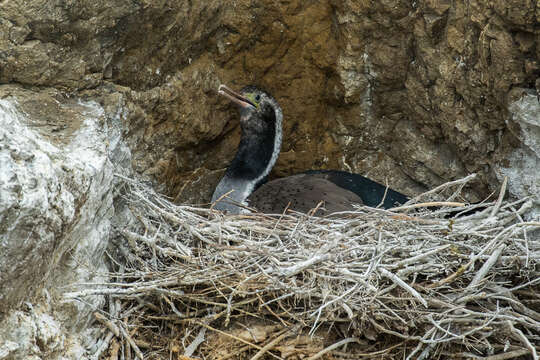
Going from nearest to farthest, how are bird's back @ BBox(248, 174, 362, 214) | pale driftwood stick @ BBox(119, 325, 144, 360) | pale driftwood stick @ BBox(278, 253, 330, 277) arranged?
1. pale driftwood stick @ BBox(278, 253, 330, 277)
2. pale driftwood stick @ BBox(119, 325, 144, 360)
3. bird's back @ BBox(248, 174, 362, 214)

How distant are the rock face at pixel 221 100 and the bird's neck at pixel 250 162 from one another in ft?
0.71

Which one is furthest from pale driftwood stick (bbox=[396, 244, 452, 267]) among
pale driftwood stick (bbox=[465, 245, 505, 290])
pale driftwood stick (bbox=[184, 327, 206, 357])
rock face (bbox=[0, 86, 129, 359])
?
rock face (bbox=[0, 86, 129, 359])

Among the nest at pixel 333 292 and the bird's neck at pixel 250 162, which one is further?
the bird's neck at pixel 250 162

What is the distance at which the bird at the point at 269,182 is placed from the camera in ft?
15.4

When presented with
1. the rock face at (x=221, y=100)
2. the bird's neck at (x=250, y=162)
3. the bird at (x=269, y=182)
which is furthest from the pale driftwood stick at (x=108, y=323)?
the bird's neck at (x=250, y=162)

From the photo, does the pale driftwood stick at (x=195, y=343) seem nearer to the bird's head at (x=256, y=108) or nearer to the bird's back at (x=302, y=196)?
the bird's back at (x=302, y=196)

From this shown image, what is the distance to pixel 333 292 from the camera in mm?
3617

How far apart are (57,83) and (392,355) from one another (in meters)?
2.29

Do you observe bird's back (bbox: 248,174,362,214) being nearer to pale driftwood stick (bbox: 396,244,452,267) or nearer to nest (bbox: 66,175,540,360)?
nest (bbox: 66,175,540,360)

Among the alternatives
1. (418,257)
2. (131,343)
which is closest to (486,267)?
(418,257)

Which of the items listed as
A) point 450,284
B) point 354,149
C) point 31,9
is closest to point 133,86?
point 31,9

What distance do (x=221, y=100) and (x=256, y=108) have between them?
28 centimetres

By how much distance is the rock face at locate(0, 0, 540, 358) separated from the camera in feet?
10.6

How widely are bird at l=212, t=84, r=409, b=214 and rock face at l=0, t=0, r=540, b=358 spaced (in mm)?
223
